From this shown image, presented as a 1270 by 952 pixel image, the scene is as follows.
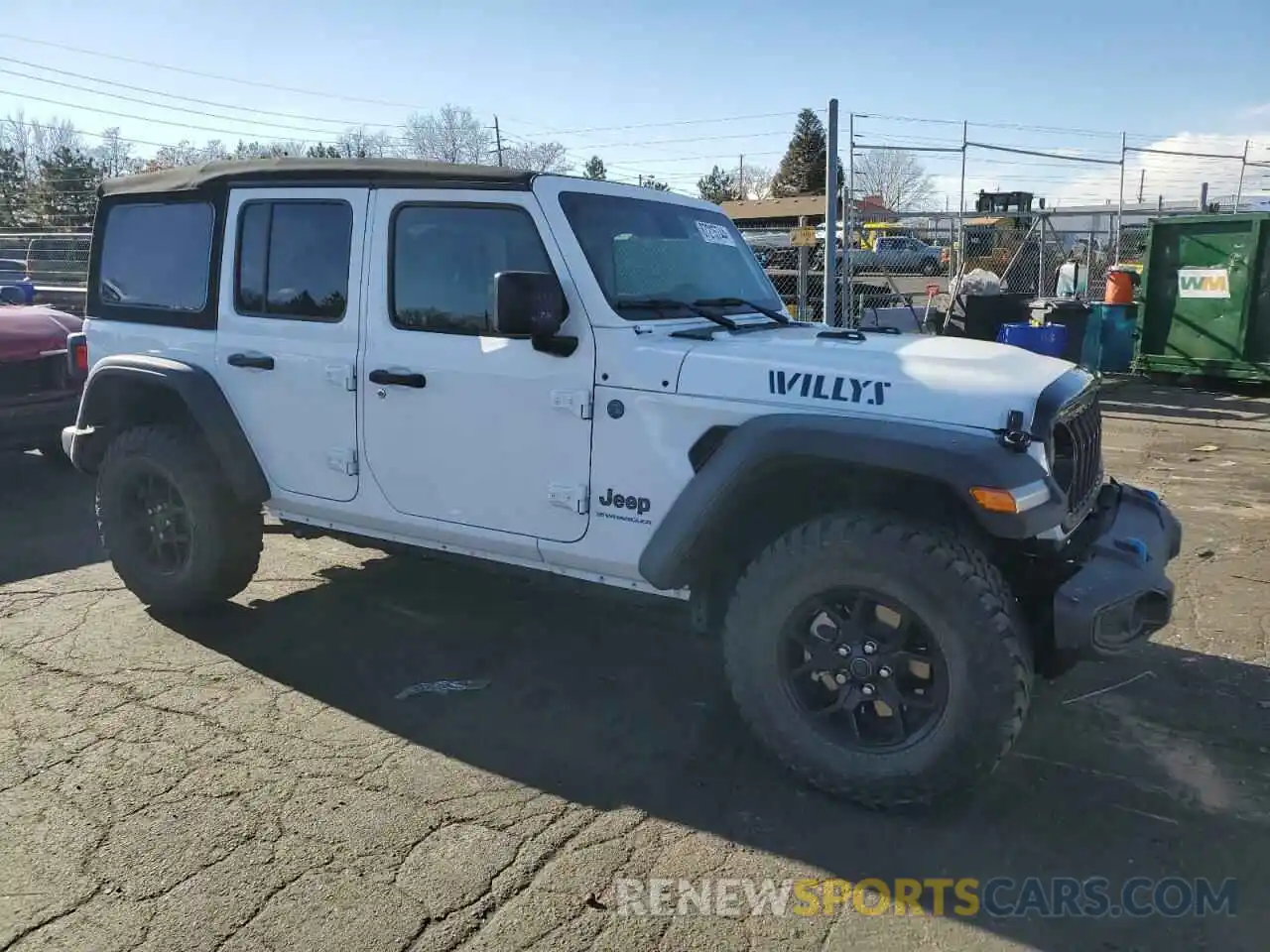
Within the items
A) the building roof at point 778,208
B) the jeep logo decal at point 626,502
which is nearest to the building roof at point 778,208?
the building roof at point 778,208

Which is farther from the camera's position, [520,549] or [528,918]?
[520,549]

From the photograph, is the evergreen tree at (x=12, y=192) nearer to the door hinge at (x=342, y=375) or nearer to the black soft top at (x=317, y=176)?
the black soft top at (x=317, y=176)

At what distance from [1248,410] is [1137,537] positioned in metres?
8.60

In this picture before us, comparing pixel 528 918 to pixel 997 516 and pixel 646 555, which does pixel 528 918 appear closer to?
pixel 646 555

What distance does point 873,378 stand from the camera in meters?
3.05

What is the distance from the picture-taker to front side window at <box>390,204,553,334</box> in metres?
3.67

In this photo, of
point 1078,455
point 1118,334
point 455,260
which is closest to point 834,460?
point 1078,455

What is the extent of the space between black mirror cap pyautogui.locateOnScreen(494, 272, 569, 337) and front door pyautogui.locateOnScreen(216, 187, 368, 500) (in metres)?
0.99

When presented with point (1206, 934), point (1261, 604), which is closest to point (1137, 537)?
point (1206, 934)

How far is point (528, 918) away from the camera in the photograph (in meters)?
2.61

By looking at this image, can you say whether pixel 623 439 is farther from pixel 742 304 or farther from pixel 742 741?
pixel 742 741

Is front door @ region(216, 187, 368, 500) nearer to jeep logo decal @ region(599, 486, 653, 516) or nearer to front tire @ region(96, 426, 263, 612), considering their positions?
front tire @ region(96, 426, 263, 612)

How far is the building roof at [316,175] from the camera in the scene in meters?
3.71

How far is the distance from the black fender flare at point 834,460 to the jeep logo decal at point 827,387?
0.25 feet
